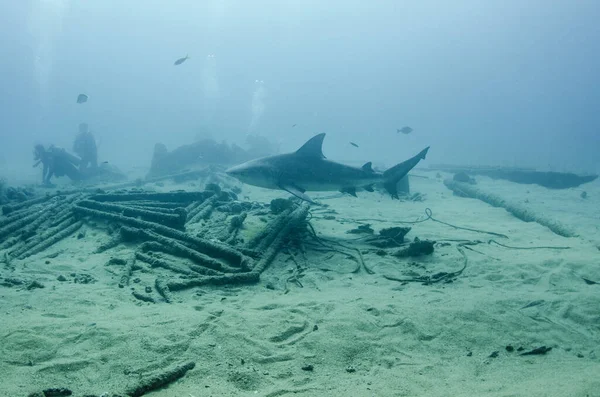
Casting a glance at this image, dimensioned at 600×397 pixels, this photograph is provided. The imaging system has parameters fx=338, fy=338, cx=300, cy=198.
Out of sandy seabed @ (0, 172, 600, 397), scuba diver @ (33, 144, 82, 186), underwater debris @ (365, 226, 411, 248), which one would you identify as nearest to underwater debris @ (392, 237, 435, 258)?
sandy seabed @ (0, 172, 600, 397)

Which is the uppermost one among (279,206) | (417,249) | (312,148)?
(312,148)

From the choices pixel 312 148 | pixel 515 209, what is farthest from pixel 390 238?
pixel 515 209

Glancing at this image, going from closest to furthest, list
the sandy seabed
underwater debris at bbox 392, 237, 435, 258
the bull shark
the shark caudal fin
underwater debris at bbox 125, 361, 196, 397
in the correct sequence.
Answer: underwater debris at bbox 125, 361, 196, 397 → the sandy seabed → underwater debris at bbox 392, 237, 435, 258 → the bull shark → the shark caudal fin

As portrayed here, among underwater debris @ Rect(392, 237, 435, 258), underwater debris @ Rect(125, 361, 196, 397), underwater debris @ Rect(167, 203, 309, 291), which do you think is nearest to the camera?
underwater debris @ Rect(125, 361, 196, 397)

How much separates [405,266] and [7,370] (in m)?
6.78

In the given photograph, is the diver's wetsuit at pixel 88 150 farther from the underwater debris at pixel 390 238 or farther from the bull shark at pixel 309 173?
the underwater debris at pixel 390 238

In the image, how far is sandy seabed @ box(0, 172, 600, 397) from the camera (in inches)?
138

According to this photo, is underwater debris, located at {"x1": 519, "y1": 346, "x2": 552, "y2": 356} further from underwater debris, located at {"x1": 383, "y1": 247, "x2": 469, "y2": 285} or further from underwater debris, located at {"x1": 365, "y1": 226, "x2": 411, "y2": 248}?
underwater debris, located at {"x1": 365, "y1": 226, "x2": 411, "y2": 248}

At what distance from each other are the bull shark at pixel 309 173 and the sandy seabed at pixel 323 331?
266 cm

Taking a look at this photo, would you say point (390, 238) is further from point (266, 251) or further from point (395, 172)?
point (266, 251)

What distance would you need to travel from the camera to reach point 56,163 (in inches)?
901

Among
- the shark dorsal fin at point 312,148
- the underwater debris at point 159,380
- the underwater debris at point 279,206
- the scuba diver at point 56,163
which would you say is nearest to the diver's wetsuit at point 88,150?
the scuba diver at point 56,163

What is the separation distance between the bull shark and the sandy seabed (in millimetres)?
2662

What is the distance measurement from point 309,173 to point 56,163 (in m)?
21.4
